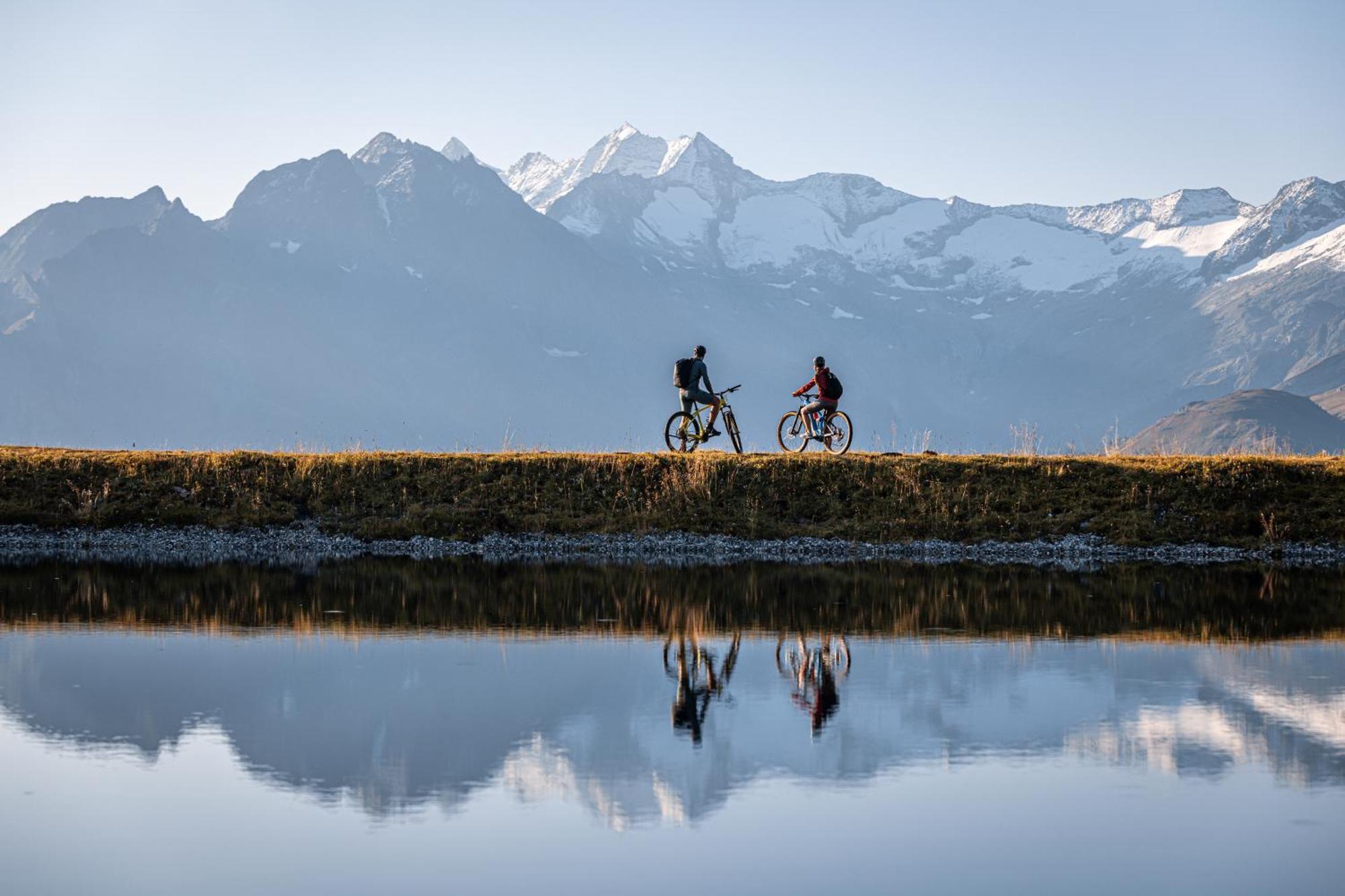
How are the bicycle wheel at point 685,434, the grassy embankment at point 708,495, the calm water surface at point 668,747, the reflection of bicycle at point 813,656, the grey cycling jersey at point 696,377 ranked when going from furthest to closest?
the bicycle wheel at point 685,434, the grey cycling jersey at point 696,377, the grassy embankment at point 708,495, the reflection of bicycle at point 813,656, the calm water surface at point 668,747

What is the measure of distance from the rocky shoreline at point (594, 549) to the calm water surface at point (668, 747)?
1041 centimetres

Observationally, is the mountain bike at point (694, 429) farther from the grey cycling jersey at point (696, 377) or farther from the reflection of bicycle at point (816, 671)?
the reflection of bicycle at point (816, 671)

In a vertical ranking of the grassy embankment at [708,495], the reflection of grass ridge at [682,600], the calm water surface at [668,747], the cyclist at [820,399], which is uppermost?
the cyclist at [820,399]

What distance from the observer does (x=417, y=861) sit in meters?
13.2

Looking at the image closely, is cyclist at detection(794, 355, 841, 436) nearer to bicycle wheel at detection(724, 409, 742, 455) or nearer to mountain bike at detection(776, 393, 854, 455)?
mountain bike at detection(776, 393, 854, 455)

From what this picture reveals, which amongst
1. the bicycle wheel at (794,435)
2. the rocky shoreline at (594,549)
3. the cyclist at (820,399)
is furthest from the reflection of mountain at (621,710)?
the bicycle wheel at (794,435)

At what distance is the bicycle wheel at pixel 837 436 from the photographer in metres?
47.0

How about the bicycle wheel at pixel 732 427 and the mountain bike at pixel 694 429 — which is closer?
the bicycle wheel at pixel 732 427

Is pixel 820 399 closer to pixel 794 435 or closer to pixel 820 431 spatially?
pixel 820 431

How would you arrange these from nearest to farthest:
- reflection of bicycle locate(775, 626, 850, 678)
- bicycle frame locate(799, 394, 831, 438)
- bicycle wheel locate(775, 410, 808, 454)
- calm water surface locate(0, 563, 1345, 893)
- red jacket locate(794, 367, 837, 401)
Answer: calm water surface locate(0, 563, 1345, 893) < reflection of bicycle locate(775, 626, 850, 678) < red jacket locate(794, 367, 837, 401) < bicycle frame locate(799, 394, 831, 438) < bicycle wheel locate(775, 410, 808, 454)

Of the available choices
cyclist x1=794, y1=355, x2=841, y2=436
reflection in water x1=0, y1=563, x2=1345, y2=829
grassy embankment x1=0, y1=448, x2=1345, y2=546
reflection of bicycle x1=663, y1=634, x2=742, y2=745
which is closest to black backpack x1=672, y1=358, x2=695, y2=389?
grassy embankment x1=0, y1=448, x2=1345, y2=546

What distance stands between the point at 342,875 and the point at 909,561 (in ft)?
93.7

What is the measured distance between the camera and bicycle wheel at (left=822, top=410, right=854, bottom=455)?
47.0 m

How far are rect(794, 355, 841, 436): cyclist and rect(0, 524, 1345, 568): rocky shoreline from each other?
17.8 feet
